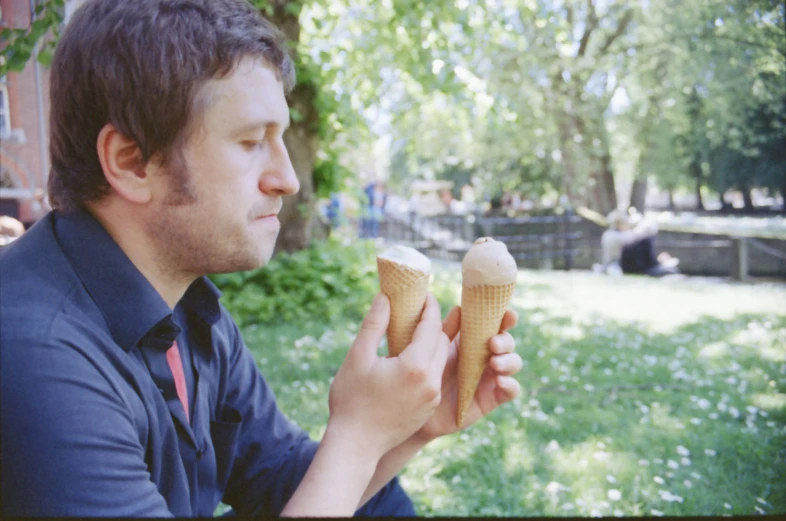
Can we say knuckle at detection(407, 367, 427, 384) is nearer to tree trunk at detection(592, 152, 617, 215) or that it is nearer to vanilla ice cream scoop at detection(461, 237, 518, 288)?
vanilla ice cream scoop at detection(461, 237, 518, 288)

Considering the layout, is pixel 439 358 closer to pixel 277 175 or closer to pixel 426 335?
pixel 426 335

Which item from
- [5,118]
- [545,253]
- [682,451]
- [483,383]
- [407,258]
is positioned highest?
[5,118]

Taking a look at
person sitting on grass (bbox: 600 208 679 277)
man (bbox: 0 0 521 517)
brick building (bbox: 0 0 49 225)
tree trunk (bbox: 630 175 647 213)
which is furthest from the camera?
tree trunk (bbox: 630 175 647 213)

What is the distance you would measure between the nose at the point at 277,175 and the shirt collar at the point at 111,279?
33 cm

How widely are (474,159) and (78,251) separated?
2072 cm

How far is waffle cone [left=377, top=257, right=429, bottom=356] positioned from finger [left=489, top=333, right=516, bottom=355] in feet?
0.65

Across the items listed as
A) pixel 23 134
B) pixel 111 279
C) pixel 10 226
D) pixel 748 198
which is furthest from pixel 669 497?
pixel 23 134

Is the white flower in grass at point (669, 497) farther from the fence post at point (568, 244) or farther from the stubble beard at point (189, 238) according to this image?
the fence post at point (568, 244)

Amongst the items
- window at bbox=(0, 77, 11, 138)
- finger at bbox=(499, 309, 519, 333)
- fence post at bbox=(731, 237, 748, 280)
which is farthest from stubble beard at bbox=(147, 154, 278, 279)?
fence post at bbox=(731, 237, 748, 280)

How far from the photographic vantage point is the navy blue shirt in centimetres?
88

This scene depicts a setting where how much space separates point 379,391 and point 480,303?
1.22 ft

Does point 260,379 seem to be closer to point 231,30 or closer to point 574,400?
point 231,30

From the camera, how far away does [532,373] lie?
4578 millimetres

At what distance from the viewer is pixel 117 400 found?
101cm
